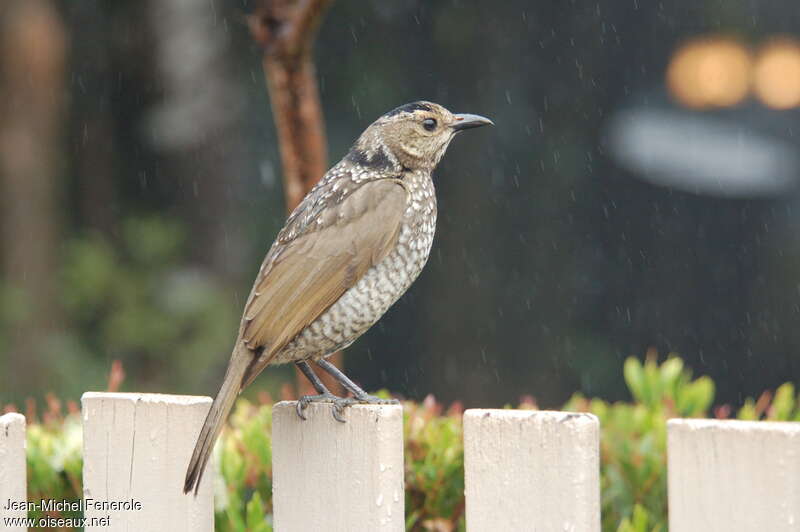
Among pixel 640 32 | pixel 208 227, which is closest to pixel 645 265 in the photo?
pixel 640 32

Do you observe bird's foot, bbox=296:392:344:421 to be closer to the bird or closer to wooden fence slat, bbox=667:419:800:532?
the bird

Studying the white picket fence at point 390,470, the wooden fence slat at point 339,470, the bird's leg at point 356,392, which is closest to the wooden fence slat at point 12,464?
the white picket fence at point 390,470

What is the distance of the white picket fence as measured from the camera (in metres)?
1.74

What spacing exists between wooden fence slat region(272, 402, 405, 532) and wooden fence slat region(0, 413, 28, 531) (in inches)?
19.3

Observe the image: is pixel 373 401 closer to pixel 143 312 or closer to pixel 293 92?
pixel 293 92

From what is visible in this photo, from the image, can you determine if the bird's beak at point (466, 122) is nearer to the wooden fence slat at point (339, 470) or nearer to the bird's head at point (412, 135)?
the bird's head at point (412, 135)

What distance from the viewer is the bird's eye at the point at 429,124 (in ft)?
10.4

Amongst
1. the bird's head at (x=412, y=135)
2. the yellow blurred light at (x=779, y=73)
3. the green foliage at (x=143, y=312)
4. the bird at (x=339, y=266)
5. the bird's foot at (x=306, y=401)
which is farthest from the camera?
the green foliage at (x=143, y=312)

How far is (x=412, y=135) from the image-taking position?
311 cm

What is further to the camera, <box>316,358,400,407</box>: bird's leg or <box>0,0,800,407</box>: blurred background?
<box>0,0,800,407</box>: blurred background

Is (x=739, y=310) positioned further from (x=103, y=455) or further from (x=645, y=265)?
(x=103, y=455)

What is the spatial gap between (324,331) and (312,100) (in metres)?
1.41

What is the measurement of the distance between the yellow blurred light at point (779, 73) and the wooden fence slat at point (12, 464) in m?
5.50

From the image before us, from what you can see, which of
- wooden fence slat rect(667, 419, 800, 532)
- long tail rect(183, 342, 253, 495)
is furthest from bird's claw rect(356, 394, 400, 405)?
wooden fence slat rect(667, 419, 800, 532)
